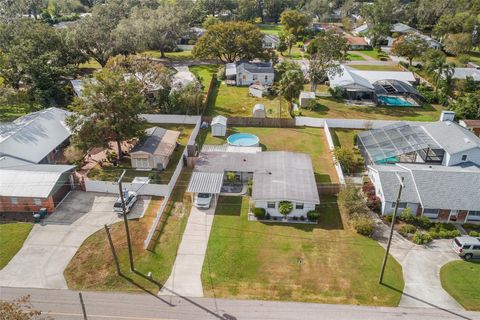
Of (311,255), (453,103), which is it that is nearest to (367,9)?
(453,103)

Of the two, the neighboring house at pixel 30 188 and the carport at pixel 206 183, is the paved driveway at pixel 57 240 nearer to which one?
the neighboring house at pixel 30 188

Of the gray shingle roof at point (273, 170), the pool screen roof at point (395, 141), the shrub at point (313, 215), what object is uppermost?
the pool screen roof at point (395, 141)

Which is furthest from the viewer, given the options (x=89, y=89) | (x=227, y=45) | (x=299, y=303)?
(x=227, y=45)

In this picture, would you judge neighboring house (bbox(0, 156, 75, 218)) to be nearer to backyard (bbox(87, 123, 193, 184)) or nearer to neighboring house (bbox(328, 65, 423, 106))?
backyard (bbox(87, 123, 193, 184))

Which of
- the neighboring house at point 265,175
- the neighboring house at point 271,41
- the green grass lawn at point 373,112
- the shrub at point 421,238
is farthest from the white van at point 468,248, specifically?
the neighboring house at point 271,41

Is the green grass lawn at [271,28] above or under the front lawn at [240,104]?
above

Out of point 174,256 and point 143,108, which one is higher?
point 143,108

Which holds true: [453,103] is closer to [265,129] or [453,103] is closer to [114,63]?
[265,129]
